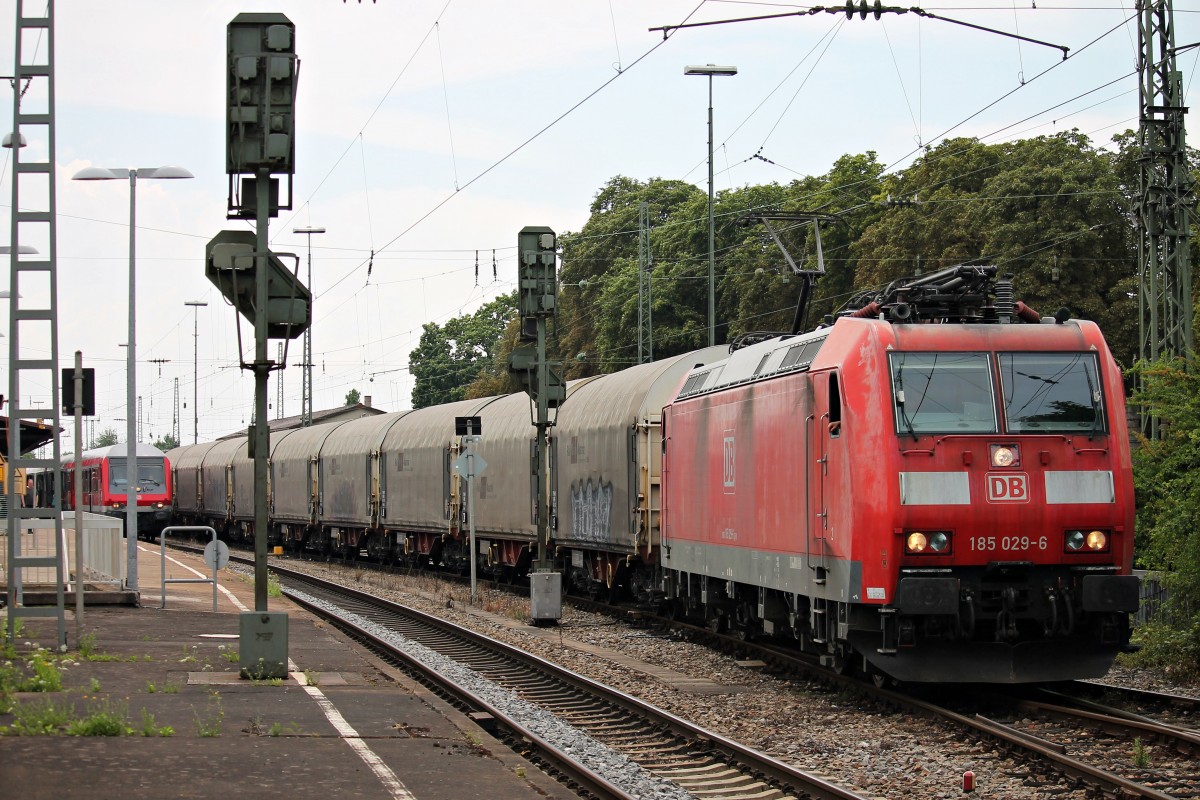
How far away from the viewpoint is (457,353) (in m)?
108

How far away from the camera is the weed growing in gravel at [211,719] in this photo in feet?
33.3

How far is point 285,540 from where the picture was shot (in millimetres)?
48594

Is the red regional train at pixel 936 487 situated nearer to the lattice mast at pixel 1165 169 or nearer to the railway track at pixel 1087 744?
the railway track at pixel 1087 744

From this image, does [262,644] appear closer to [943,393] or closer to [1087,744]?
[943,393]

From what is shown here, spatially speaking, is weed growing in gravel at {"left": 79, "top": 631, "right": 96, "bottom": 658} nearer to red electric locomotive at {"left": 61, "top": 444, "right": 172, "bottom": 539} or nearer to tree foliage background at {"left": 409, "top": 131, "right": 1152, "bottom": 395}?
tree foliage background at {"left": 409, "top": 131, "right": 1152, "bottom": 395}

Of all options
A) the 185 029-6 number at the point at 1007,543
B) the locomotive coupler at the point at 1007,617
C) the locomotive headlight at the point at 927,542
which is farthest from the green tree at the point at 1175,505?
the locomotive headlight at the point at 927,542

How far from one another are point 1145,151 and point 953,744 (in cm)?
1346

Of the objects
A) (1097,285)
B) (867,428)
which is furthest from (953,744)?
(1097,285)

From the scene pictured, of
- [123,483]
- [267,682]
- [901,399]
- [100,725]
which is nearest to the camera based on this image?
[100,725]

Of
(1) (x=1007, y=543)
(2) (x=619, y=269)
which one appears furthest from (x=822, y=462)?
(2) (x=619, y=269)

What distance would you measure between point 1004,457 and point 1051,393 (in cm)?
77

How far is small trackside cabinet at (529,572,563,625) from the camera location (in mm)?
21188

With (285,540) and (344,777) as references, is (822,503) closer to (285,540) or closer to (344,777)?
(344,777)

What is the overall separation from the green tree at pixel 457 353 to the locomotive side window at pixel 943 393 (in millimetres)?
91805
